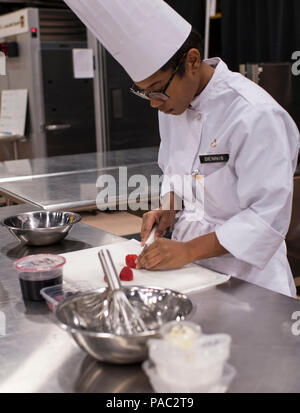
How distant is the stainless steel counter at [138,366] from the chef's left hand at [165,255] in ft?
0.44

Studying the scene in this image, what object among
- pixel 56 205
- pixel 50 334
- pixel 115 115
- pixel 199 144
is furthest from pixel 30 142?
pixel 50 334

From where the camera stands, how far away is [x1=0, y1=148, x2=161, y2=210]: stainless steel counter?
2459mm

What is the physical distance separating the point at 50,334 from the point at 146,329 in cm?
25

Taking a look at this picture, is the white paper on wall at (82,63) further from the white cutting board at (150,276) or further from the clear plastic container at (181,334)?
the clear plastic container at (181,334)

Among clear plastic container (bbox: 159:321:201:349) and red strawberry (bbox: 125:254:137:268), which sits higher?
clear plastic container (bbox: 159:321:201:349)

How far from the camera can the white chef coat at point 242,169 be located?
134 centimetres

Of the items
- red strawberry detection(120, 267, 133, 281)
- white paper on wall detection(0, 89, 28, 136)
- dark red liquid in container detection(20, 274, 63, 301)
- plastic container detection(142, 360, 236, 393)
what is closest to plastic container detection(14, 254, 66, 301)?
dark red liquid in container detection(20, 274, 63, 301)

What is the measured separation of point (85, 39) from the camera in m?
5.77

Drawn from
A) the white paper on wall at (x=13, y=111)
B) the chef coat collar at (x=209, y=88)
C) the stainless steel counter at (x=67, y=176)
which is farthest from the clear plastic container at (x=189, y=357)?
the white paper on wall at (x=13, y=111)

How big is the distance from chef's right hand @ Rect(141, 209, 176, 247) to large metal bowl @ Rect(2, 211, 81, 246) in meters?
0.25

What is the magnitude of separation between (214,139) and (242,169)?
0.17 meters

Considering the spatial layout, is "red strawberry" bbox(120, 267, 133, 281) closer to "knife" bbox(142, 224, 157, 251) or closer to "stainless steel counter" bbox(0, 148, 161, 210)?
"knife" bbox(142, 224, 157, 251)

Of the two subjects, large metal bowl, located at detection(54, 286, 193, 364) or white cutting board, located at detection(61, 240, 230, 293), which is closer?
large metal bowl, located at detection(54, 286, 193, 364)

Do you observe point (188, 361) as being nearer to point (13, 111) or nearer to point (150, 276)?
point (150, 276)
